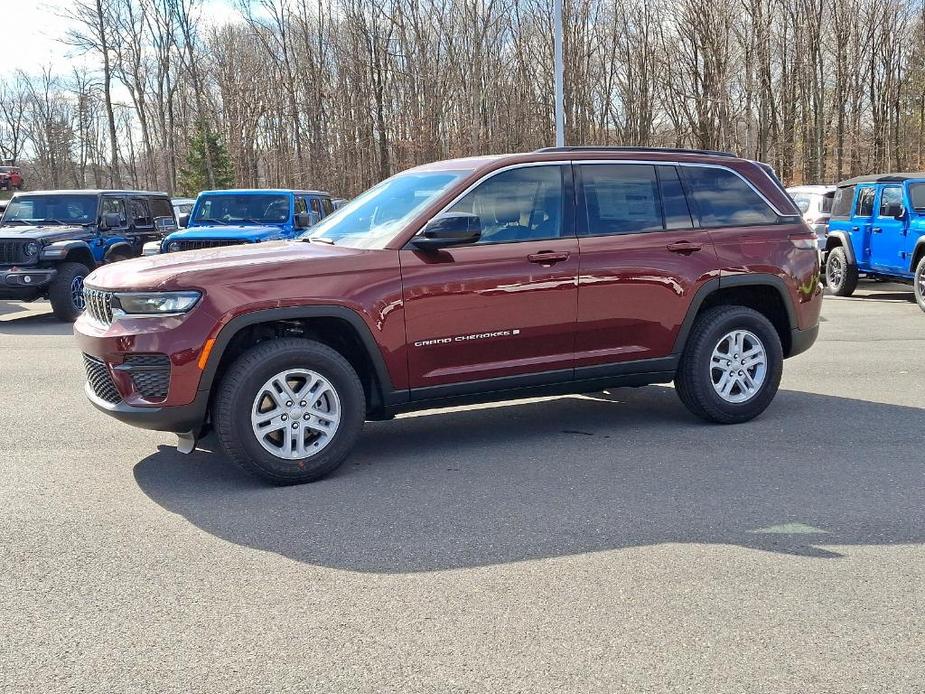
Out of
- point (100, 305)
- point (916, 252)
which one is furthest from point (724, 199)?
point (916, 252)

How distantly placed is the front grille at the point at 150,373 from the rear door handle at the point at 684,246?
334 centimetres

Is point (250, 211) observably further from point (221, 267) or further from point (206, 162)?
point (206, 162)

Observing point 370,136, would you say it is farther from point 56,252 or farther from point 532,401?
point 532,401

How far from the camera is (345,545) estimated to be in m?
4.36

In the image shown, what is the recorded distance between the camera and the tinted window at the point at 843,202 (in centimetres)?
1548

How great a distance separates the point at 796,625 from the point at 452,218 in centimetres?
298

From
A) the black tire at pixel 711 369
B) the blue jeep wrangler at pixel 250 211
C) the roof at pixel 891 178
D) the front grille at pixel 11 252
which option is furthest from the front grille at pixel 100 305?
the roof at pixel 891 178

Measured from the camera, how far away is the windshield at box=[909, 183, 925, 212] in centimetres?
1388

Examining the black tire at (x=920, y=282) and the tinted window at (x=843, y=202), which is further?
the tinted window at (x=843, y=202)

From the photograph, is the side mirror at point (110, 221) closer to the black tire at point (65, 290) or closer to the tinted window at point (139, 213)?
the tinted window at point (139, 213)

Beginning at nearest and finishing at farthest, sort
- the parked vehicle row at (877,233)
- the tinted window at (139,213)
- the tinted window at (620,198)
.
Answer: the tinted window at (620,198), the parked vehicle row at (877,233), the tinted window at (139,213)

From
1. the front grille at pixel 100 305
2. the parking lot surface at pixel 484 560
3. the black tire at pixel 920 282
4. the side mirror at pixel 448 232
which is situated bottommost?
the parking lot surface at pixel 484 560

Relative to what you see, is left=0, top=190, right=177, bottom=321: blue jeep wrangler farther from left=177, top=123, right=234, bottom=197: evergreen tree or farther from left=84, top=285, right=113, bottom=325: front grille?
left=177, top=123, right=234, bottom=197: evergreen tree

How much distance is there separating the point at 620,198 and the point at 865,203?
10254 millimetres
